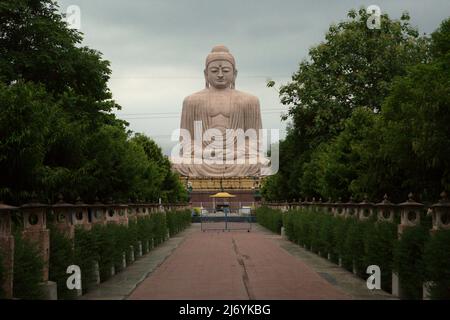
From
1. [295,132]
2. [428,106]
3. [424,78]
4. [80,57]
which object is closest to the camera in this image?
[428,106]

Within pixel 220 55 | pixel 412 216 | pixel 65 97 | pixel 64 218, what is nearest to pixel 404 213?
pixel 412 216

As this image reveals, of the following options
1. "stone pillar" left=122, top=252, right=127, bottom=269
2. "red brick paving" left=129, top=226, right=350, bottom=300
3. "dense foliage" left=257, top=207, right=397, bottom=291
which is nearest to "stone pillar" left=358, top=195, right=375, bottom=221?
"dense foliage" left=257, top=207, right=397, bottom=291

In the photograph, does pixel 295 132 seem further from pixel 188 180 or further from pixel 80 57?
pixel 188 180

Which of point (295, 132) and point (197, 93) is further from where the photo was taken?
point (197, 93)

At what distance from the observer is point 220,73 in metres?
83.5

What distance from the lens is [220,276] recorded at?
18.2m

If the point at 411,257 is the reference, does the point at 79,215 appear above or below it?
above

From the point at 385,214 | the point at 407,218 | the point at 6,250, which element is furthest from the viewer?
the point at 385,214

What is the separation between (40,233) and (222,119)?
230 ft

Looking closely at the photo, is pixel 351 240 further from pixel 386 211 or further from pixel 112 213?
pixel 112 213

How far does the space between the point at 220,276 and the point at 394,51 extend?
21.8m

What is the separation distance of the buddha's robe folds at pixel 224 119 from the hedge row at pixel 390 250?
56.1 m

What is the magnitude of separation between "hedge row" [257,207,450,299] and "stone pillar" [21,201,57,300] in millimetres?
5422

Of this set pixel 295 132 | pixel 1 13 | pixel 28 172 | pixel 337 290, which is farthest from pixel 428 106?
pixel 295 132
